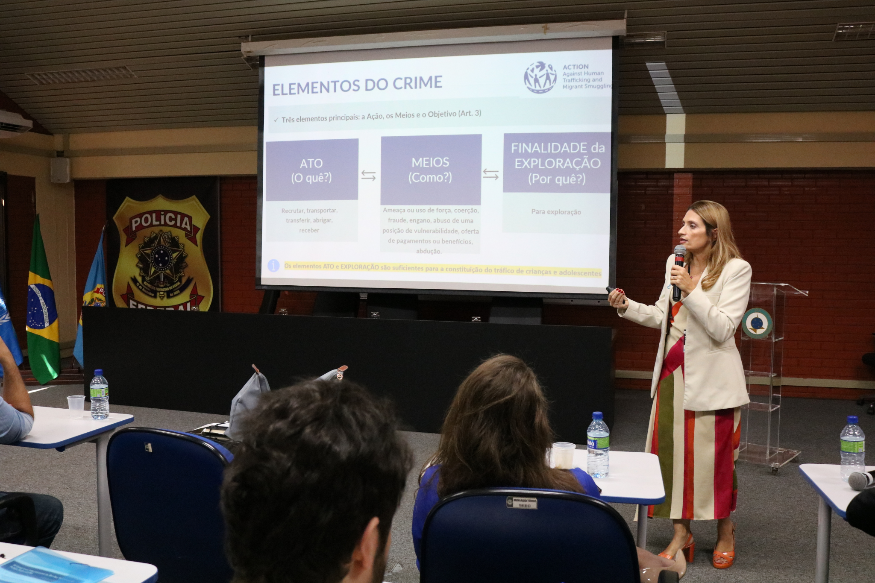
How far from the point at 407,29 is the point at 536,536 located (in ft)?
16.2

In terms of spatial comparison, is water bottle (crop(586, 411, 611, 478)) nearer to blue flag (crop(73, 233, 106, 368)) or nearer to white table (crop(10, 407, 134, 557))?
white table (crop(10, 407, 134, 557))

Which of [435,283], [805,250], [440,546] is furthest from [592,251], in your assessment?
[440,546]

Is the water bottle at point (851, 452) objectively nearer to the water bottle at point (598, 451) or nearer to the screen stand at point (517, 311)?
the water bottle at point (598, 451)

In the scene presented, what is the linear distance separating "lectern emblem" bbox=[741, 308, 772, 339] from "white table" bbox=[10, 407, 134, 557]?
11.7 ft

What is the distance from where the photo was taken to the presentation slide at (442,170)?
4.96 m

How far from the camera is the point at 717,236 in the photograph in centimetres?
288

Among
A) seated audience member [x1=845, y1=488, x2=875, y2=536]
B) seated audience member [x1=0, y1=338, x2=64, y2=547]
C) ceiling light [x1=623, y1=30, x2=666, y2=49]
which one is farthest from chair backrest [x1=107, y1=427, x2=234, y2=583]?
ceiling light [x1=623, y1=30, x2=666, y2=49]

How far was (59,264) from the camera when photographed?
803 cm

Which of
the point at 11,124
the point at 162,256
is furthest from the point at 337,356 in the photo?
the point at 11,124

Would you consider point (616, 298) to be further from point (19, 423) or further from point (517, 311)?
point (19, 423)

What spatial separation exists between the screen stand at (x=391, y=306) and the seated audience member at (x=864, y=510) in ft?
13.7

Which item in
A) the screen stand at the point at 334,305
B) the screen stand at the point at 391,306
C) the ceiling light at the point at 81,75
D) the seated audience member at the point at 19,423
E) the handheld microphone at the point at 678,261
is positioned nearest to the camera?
the seated audience member at the point at 19,423

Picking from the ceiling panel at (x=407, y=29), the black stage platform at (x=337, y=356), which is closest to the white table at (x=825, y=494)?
the black stage platform at (x=337, y=356)

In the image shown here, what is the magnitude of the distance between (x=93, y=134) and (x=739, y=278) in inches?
288
